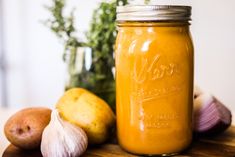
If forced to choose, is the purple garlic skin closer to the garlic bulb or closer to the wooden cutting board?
the wooden cutting board

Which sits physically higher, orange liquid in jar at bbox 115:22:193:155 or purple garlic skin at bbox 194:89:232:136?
orange liquid in jar at bbox 115:22:193:155

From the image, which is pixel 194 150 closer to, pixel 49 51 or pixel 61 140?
pixel 61 140

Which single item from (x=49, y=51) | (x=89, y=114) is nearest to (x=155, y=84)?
(x=89, y=114)

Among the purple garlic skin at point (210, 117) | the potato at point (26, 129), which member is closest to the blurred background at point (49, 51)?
the purple garlic skin at point (210, 117)

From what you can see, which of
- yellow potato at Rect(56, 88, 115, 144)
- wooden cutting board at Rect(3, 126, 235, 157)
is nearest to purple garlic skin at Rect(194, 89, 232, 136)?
wooden cutting board at Rect(3, 126, 235, 157)

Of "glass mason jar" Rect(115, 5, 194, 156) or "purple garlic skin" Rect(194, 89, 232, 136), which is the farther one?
"purple garlic skin" Rect(194, 89, 232, 136)

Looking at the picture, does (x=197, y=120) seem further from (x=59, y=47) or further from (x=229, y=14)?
(x=59, y=47)
